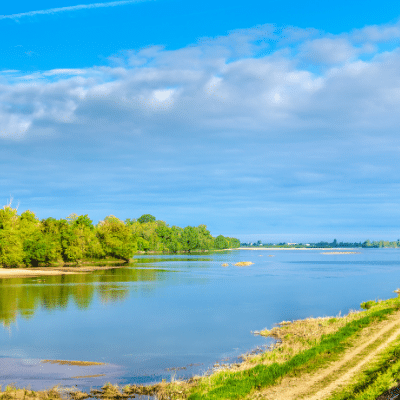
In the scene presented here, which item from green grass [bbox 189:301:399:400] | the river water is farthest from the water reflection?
green grass [bbox 189:301:399:400]

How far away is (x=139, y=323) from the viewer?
1226 inches

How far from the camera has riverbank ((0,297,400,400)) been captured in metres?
13.1

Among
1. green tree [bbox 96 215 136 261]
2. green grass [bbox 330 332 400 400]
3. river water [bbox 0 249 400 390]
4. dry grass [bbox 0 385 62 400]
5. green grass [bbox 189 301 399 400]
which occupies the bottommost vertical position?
river water [bbox 0 249 400 390]

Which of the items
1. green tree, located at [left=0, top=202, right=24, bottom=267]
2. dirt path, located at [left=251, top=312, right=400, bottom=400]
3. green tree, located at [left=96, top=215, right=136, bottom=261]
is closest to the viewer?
dirt path, located at [left=251, top=312, right=400, bottom=400]

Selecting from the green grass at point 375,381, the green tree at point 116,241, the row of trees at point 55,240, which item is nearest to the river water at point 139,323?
the green grass at point 375,381

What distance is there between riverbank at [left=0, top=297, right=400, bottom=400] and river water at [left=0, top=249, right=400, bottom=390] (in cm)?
199

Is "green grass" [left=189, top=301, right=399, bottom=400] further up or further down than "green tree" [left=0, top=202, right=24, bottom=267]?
further down

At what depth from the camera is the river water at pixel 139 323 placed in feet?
62.8

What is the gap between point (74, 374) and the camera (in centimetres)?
1823

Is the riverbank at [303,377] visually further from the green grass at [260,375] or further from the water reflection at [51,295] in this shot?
the water reflection at [51,295]

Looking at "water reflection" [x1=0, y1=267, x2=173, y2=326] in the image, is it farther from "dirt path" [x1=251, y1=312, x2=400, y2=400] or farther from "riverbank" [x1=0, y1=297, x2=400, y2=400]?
"dirt path" [x1=251, y1=312, x2=400, y2=400]

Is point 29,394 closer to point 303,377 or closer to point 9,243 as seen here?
point 303,377

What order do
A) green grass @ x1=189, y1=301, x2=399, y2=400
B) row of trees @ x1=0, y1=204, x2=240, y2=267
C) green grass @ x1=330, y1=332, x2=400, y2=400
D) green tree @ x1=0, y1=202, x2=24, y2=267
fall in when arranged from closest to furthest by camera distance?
1. green grass @ x1=330, y1=332, x2=400, y2=400
2. green grass @ x1=189, y1=301, x2=399, y2=400
3. green tree @ x1=0, y1=202, x2=24, y2=267
4. row of trees @ x1=0, y1=204, x2=240, y2=267

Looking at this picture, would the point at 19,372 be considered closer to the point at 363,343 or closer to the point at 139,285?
the point at 363,343
